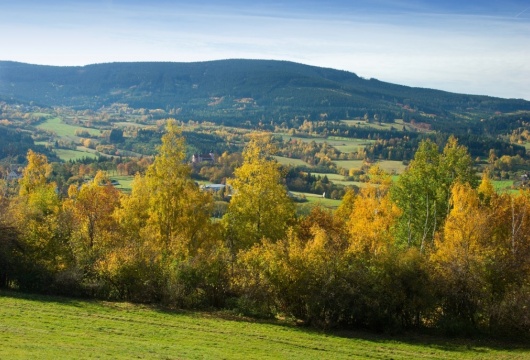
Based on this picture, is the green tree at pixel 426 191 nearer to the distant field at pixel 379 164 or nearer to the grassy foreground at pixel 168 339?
the grassy foreground at pixel 168 339

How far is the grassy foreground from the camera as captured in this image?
2423cm

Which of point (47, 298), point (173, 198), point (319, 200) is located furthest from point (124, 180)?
point (47, 298)

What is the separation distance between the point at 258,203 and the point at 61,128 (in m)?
156

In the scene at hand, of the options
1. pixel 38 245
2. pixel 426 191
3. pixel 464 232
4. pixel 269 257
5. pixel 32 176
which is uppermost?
pixel 426 191

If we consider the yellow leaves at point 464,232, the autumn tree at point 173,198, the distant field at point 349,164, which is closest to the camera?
the yellow leaves at point 464,232

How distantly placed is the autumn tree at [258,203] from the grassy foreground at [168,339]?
7445 mm

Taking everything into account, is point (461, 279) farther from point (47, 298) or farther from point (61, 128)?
point (61, 128)

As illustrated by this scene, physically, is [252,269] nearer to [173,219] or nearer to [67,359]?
[173,219]

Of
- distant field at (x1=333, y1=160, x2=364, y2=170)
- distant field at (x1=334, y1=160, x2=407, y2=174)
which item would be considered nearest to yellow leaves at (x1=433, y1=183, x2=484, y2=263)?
distant field at (x1=334, y1=160, x2=407, y2=174)

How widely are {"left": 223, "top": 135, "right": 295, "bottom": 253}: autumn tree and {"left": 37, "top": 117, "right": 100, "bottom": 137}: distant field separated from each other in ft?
461

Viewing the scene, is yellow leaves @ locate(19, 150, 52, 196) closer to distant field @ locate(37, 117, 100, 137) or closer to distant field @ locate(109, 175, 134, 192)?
distant field @ locate(109, 175, 134, 192)

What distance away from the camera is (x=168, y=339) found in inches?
1056

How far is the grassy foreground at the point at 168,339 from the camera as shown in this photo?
2423 centimetres

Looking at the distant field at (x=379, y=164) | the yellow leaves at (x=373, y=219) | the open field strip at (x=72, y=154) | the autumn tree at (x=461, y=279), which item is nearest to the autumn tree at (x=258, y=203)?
the yellow leaves at (x=373, y=219)
